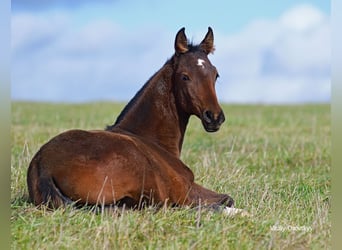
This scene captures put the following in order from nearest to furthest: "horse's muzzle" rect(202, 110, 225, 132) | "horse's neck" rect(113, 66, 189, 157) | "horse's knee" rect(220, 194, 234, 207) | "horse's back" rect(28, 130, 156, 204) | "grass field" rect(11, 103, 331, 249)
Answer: "grass field" rect(11, 103, 331, 249), "horse's back" rect(28, 130, 156, 204), "horse's muzzle" rect(202, 110, 225, 132), "horse's knee" rect(220, 194, 234, 207), "horse's neck" rect(113, 66, 189, 157)

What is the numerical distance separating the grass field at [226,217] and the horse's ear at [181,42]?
173 centimetres

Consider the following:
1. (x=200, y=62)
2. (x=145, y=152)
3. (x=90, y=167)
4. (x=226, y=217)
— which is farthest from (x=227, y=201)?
(x=90, y=167)

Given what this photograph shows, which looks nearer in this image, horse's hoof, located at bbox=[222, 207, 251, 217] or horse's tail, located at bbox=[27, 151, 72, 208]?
horse's tail, located at bbox=[27, 151, 72, 208]

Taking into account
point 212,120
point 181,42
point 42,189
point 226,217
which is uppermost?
point 181,42

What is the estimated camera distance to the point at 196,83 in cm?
726

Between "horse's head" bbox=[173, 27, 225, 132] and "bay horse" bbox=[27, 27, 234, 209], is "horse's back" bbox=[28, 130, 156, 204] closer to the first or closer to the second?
"bay horse" bbox=[27, 27, 234, 209]

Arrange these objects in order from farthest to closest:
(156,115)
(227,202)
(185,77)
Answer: (156,115) < (185,77) < (227,202)

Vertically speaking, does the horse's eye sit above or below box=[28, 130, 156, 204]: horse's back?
above

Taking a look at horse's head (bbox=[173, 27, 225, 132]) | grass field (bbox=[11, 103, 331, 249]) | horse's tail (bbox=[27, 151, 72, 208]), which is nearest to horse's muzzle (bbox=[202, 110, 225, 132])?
horse's head (bbox=[173, 27, 225, 132])

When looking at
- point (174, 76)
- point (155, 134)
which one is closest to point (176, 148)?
point (155, 134)

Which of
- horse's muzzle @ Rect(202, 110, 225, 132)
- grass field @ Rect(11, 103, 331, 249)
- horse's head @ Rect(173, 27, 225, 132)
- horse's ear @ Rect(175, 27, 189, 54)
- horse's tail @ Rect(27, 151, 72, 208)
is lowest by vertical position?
grass field @ Rect(11, 103, 331, 249)

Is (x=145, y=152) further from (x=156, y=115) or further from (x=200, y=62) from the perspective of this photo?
(x=200, y=62)

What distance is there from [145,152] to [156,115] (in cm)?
74

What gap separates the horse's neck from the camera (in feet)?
24.9
